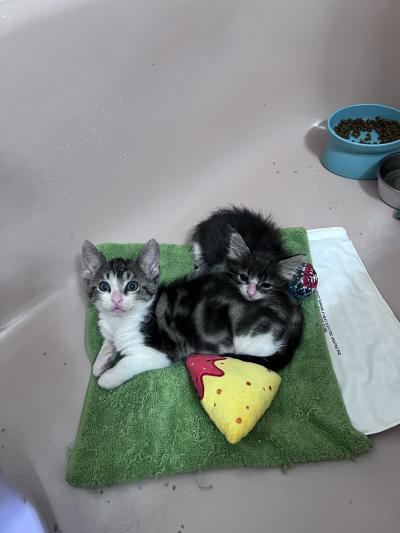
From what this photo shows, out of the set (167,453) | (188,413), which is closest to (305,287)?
(188,413)

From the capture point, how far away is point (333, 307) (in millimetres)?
1621

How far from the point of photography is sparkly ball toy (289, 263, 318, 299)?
1.51 m

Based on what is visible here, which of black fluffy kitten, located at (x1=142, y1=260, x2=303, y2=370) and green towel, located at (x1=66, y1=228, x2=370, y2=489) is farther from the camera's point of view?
black fluffy kitten, located at (x1=142, y1=260, x2=303, y2=370)

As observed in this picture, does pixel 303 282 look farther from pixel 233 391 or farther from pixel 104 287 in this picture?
pixel 104 287

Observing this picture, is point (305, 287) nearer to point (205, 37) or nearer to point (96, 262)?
point (96, 262)

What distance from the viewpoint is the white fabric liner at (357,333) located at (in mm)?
1330

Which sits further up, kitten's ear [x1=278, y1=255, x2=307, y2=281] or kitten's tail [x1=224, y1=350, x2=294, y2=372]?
kitten's ear [x1=278, y1=255, x2=307, y2=281]

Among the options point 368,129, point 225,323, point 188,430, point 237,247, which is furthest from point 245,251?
point 368,129

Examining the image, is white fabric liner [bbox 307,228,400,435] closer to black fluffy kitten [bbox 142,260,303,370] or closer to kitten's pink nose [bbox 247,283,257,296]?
black fluffy kitten [bbox 142,260,303,370]

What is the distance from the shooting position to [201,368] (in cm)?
132

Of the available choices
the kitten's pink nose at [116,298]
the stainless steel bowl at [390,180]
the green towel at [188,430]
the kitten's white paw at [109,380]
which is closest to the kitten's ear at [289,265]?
the green towel at [188,430]

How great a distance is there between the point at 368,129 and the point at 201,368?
149cm

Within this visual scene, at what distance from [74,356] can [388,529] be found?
1066mm

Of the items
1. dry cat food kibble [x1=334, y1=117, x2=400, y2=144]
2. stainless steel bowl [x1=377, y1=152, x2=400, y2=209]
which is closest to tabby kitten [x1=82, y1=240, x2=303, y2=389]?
stainless steel bowl [x1=377, y1=152, x2=400, y2=209]
